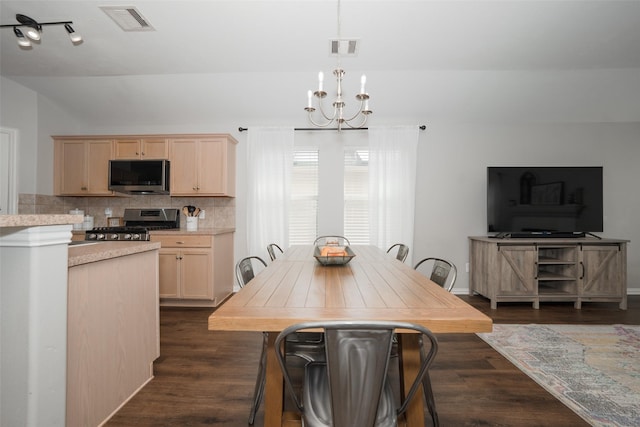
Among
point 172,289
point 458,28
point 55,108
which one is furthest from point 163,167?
point 458,28

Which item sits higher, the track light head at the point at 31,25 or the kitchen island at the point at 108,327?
the track light head at the point at 31,25

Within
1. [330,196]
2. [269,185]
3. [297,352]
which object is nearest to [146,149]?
[269,185]

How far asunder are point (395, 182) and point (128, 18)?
3.35 meters

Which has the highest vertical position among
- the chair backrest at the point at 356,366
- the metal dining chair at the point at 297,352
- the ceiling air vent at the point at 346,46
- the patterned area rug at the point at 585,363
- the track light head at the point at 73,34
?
the ceiling air vent at the point at 346,46

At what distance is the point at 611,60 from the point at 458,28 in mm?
2052

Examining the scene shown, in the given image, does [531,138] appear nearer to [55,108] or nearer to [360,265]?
[360,265]

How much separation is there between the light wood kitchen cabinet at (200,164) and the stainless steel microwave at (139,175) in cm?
13

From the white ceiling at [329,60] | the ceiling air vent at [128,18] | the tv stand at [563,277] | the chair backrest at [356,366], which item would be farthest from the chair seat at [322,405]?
the ceiling air vent at [128,18]

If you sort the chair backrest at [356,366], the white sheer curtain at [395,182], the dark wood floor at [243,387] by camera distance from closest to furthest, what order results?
1. the chair backrest at [356,366]
2. the dark wood floor at [243,387]
3. the white sheer curtain at [395,182]

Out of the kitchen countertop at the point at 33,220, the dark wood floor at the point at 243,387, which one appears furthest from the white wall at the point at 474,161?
the kitchen countertop at the point at 33,220

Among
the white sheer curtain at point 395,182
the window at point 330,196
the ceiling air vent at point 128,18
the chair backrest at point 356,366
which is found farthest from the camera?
the window at point 330,196

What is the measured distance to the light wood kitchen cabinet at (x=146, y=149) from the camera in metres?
3.83

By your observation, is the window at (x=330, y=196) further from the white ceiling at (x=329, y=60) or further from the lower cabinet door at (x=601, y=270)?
the lower cabinet door at (x=601, y=270)

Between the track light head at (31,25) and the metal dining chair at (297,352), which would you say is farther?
the track light head at (31,25)
